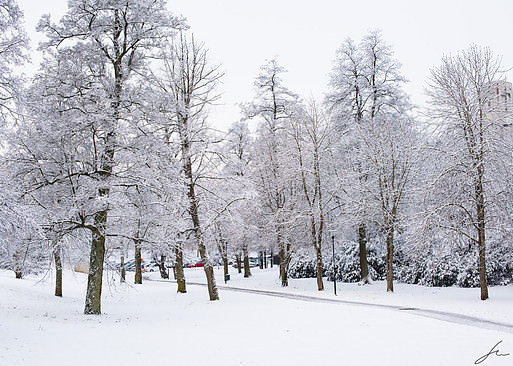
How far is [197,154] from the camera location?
18.1 m

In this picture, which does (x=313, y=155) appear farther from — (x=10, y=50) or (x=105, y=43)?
(x=10, y=50)

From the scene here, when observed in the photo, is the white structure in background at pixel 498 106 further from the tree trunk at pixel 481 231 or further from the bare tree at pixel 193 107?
the bare tree at pixel 193 107

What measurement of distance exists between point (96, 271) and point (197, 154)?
6871mm

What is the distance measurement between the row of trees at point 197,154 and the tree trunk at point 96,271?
47 millimetres

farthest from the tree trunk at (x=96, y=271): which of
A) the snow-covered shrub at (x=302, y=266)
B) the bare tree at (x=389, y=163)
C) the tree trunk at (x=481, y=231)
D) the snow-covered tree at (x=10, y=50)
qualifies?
the snow-covered shrub at (x=302, y=266)

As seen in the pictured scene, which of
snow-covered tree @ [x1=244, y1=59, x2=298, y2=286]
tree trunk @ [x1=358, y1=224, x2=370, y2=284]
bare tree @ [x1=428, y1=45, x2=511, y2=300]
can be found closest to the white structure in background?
bare tree @ [x1=428, y1=45, x2=511, y2=300]

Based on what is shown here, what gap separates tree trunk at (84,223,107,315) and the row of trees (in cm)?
5

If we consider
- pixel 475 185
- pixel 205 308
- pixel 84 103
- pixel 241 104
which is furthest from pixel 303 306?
pixel 241 104

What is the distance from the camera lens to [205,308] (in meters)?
15.6

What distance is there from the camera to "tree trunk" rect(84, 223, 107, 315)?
13.0 metres

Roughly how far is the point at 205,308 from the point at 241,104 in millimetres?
18498

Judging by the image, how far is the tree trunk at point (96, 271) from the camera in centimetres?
1300
